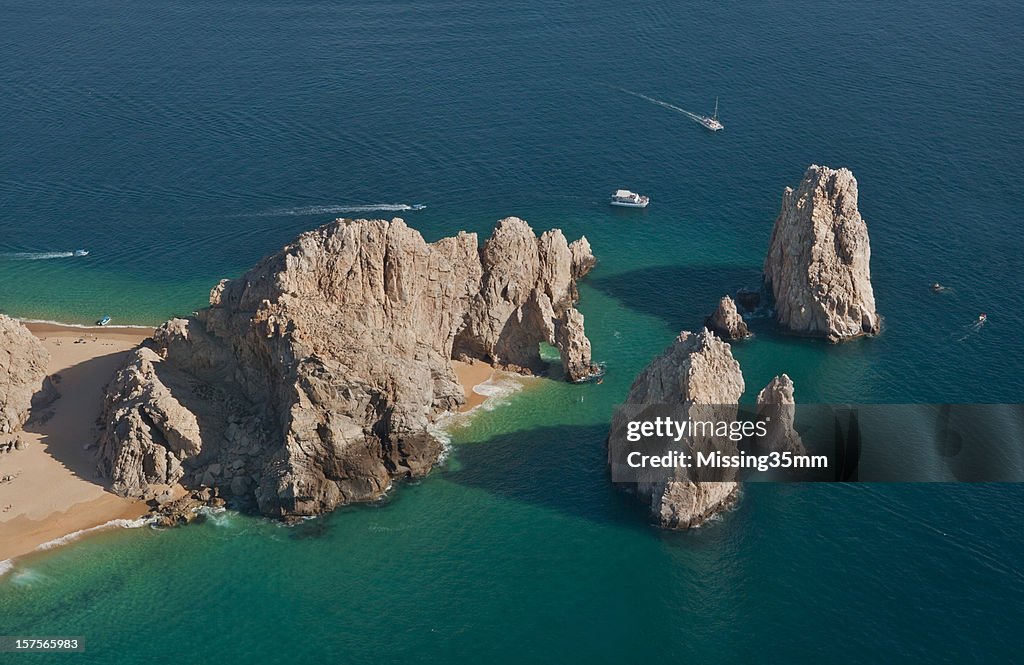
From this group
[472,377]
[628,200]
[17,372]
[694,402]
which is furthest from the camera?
[628,200]

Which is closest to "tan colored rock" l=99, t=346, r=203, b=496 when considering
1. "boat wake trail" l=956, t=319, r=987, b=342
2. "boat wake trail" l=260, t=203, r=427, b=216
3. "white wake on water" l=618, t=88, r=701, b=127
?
"boat wake trail" l=260, t=203, r=427, b=216

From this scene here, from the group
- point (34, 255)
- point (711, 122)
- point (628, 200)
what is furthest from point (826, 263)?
point (34, 255)

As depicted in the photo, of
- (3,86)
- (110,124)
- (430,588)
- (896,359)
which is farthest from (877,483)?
(3,86)

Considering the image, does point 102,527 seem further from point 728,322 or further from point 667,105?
point 667,105

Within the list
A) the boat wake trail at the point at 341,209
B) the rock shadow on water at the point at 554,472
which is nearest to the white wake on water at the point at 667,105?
the boat wake trail at the point at 341,209

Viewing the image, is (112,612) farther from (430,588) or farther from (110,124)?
(110,124)

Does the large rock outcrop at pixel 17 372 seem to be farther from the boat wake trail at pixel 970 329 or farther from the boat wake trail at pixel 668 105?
the boat wake trail at pixel 668 105

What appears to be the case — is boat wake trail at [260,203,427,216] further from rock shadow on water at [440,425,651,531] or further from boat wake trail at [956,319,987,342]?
boat wake trail at [956,319,987,342]
